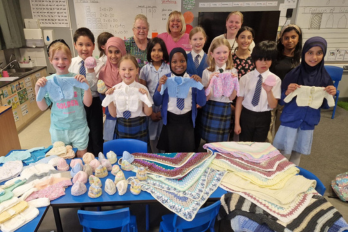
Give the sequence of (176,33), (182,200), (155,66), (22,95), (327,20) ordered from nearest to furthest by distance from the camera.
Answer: (182,200)
(155,66)
(176,33)
(22,95)
(327,20)

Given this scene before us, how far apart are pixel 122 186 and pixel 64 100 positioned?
3.48ft

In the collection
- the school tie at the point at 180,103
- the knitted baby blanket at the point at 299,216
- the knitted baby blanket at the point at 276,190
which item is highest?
the school tie at the point at 180,103

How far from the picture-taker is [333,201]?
265 cm

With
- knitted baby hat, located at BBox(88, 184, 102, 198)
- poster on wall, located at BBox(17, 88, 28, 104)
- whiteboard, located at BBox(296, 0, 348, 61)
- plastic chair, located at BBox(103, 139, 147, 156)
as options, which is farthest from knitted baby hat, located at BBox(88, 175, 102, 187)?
whiteboard, located at BBox(296, 0, 348, 61)

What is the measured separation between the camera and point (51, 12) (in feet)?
16.2

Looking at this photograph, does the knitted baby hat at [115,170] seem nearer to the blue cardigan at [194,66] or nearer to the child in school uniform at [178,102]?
the child in school uniform at [178,102]

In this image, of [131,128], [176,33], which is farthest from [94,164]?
[176,33]

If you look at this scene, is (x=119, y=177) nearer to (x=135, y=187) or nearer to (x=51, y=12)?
(x=135, y=187)

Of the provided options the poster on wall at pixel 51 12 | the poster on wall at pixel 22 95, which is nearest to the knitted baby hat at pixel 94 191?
the poster on wall at pixel 22 95

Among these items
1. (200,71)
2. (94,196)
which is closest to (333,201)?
(200,71)

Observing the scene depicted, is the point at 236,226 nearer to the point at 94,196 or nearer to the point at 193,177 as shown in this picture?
the point at 193,177

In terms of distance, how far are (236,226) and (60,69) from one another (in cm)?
196

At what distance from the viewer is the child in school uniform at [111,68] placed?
2490 mm

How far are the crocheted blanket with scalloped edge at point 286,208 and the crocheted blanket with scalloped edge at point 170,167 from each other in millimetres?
414
